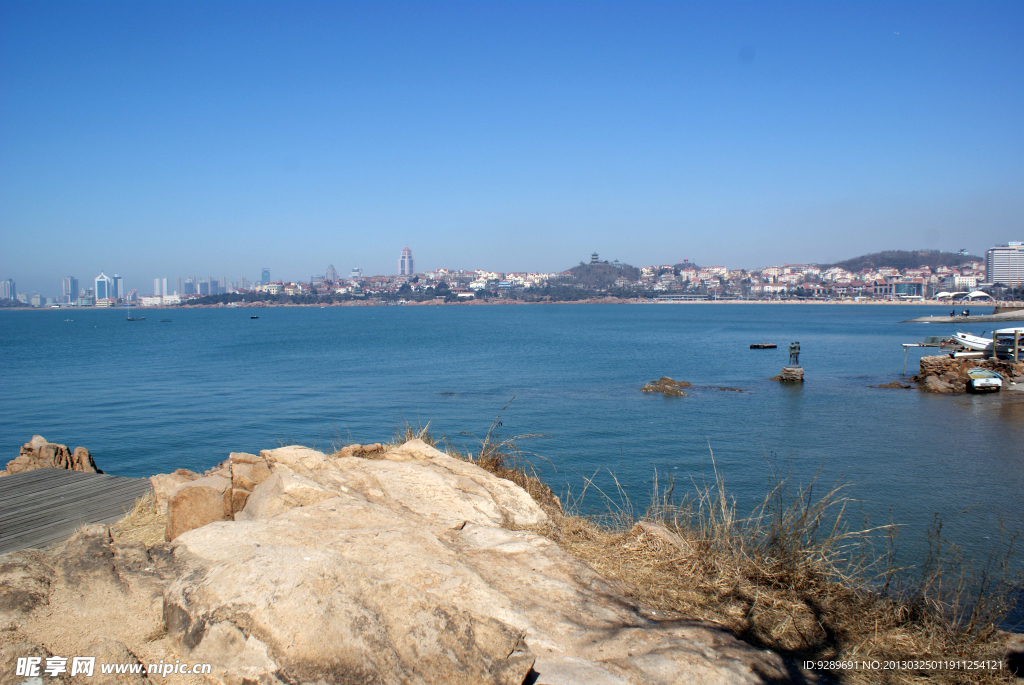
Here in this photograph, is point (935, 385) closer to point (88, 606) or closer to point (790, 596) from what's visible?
point (790, 596)

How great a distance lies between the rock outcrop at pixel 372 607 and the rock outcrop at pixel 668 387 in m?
21.1

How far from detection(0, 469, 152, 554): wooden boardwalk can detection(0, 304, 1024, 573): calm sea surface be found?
6557 millimetres

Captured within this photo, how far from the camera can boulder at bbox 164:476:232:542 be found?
5.32m

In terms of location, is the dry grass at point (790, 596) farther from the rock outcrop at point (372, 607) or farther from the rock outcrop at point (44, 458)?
the rock outcrop at point (44, 458)

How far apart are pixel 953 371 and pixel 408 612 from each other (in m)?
31.4

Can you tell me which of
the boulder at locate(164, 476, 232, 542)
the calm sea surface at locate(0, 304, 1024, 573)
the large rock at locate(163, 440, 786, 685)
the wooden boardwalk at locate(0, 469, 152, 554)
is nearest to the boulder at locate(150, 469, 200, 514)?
the wooden boardwalk at locate(0, 469, 152, 554)

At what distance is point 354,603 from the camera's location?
335 centimetres

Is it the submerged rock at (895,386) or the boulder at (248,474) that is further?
the submerged rock at (895,386)

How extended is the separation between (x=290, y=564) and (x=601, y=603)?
2015 millimetres

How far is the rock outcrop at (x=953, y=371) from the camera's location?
2609cm

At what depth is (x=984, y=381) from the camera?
Answer: 25.3 m

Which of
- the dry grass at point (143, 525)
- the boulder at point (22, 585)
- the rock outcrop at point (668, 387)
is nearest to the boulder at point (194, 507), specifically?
the dry grass at point (143, 525)

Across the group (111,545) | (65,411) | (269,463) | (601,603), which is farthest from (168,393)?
(601,603)

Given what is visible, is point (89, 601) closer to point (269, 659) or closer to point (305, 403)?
point (269, 659)
